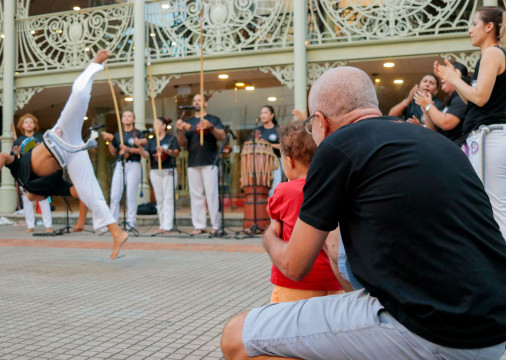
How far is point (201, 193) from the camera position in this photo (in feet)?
33.0

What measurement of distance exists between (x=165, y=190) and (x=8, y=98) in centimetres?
705

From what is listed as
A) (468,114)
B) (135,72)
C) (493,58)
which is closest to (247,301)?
(468,114)

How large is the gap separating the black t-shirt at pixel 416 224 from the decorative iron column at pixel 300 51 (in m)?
10.4

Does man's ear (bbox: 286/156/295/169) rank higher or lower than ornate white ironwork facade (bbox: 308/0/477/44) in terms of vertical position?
lower

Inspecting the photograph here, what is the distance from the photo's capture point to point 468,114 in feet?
14.1

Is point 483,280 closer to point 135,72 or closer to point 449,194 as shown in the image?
point 449,194

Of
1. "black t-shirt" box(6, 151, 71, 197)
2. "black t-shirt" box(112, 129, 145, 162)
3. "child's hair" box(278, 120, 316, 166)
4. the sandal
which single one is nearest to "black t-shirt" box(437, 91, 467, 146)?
"child's hair" box(278, 120, 316, 166)

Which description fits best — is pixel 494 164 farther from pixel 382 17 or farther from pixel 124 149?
pixel 382 17

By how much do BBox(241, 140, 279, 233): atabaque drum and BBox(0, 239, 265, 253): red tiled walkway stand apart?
155 cm

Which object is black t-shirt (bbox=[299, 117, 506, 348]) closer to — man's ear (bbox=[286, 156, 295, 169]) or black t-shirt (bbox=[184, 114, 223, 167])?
man's ear (bbox=[286, 156, 295, 169])

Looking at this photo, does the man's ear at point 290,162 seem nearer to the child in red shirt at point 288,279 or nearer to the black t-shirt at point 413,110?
the child in red shirt at point 288,279

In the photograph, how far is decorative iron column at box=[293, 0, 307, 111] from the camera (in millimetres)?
12078

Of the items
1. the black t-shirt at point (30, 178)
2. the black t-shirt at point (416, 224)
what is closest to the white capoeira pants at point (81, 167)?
the black t-shirt at point (30, 178)

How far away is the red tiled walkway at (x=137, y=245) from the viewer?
26.1 ft
